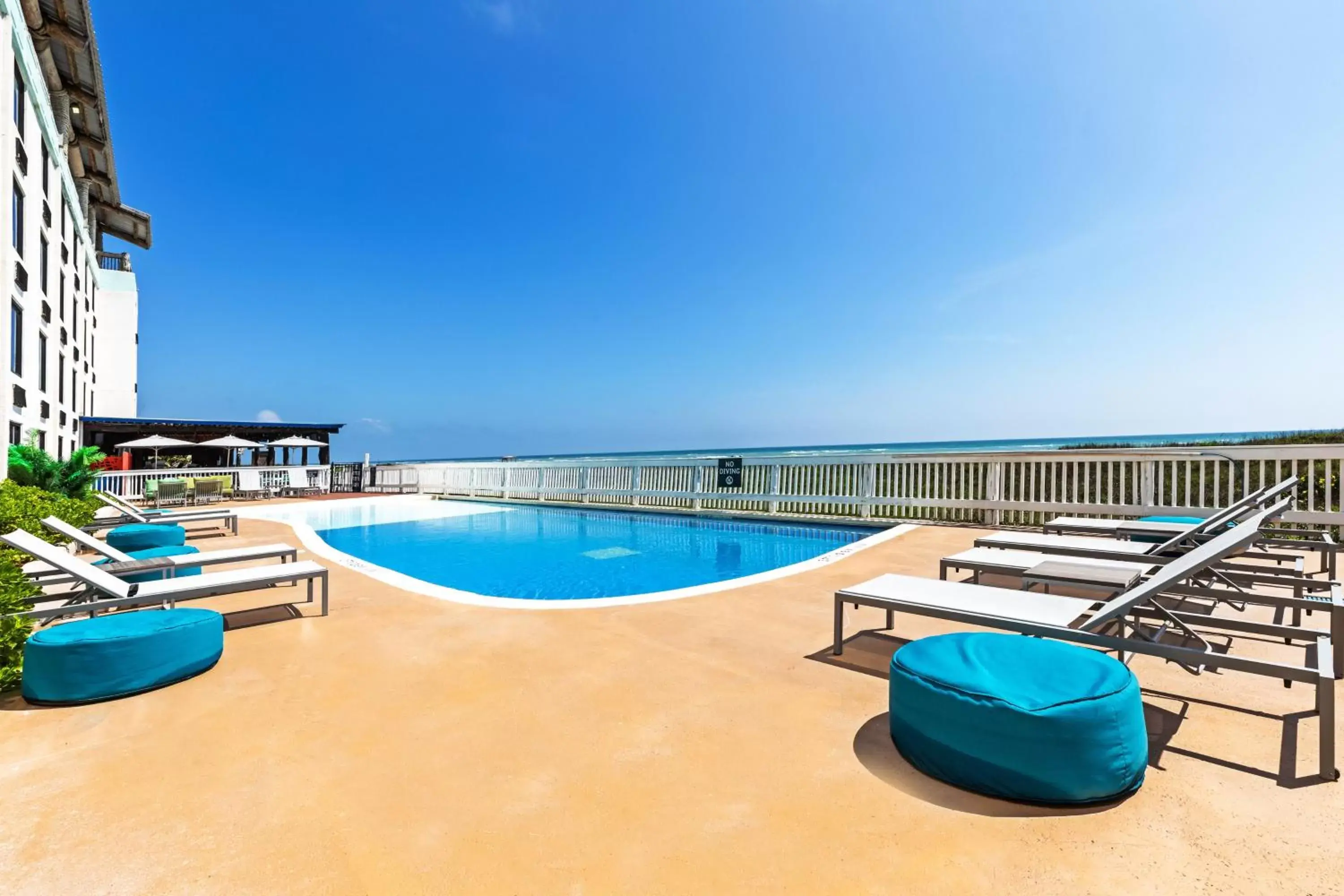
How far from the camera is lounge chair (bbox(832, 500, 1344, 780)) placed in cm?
206

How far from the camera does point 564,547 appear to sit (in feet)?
31.3

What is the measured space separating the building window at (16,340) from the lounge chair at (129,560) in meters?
9.66

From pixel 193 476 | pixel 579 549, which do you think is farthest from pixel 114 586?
pixel 193 476

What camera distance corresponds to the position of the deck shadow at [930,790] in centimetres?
188

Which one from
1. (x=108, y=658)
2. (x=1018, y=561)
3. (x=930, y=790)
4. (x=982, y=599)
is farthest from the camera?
(x=1018, y=561)

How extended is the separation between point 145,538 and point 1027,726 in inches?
361

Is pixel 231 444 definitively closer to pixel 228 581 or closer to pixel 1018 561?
pixel 228 581

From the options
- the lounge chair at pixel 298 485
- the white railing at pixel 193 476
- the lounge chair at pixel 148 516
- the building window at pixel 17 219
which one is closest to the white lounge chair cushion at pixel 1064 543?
the lounge chair at pixel 148 516

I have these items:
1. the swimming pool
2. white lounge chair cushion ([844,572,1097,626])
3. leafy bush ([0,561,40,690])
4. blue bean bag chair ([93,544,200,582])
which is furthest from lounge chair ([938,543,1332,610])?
blue bean bag chair ([93,544,200,582])

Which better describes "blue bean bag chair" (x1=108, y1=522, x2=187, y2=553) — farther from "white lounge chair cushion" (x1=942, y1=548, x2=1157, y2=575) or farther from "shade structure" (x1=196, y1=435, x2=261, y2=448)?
"shade structure" (x1=196, y1=435, x2=261, y2=448)

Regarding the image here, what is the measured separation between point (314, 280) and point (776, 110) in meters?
33.1

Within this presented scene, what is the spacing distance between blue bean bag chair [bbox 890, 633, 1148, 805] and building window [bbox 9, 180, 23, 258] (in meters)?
17.9

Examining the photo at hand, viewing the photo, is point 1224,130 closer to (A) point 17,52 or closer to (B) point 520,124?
(B) point 520,124

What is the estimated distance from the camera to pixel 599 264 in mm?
28047
